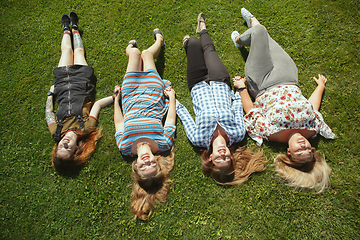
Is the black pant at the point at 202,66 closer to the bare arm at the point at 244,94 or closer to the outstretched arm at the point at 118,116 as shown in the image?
the bare arm at the point at 244,94

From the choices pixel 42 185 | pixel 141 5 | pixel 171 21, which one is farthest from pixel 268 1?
pixel 42 185

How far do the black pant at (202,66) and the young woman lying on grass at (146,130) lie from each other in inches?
29.0

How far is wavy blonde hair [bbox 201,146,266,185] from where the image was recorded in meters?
4.35

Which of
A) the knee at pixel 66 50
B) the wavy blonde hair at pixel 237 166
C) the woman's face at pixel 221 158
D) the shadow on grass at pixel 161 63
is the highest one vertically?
the knee at pixel 66 50

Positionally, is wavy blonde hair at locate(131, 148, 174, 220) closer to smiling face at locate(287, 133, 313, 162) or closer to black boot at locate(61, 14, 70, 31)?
smiling face at locate(287, 133, 313, 162)

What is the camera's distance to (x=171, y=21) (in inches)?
228

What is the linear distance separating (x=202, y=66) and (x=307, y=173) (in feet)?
11.5

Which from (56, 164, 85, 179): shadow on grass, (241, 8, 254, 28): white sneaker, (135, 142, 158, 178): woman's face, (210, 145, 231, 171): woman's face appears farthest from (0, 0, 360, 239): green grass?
(135, 142, 158, 178): woman's face

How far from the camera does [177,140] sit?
4941mm

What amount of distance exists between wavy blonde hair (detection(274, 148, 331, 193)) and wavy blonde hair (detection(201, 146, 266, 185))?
528 millimetres

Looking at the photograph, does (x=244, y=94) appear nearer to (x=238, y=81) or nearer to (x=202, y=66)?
(x=238, y=81)

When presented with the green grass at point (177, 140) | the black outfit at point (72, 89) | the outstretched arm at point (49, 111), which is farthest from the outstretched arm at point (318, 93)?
the outstretched arm at point (49, 111)

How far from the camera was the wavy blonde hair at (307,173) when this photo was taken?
13.9 ft

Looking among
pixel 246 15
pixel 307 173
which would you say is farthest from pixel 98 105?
pixel 307 173
